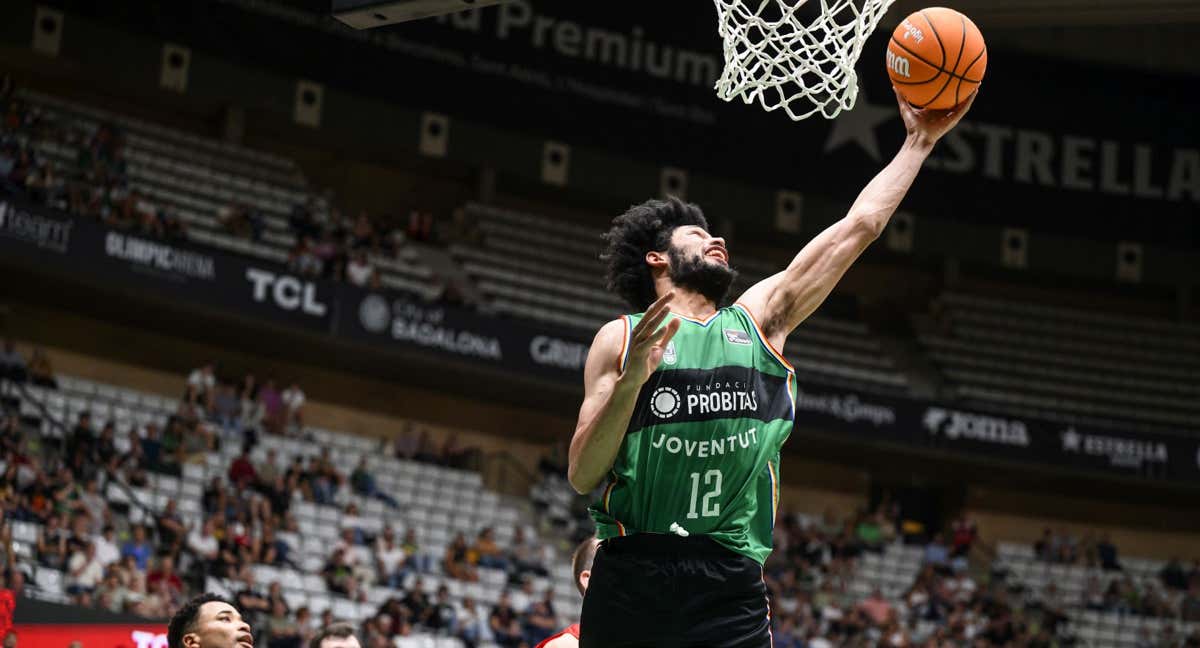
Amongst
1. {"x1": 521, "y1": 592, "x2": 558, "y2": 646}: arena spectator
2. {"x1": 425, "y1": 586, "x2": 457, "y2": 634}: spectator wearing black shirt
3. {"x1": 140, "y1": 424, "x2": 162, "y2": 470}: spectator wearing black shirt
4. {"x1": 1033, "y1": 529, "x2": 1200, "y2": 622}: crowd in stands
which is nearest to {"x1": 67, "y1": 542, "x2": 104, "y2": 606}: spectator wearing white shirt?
{"x1": 140, "y1": 424, "x2": 162, "y2": 470}: spectator wearing black shirt

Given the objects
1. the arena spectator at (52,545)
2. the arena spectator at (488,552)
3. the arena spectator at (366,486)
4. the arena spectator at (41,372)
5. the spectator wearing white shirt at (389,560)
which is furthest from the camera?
the arena spectator at (366,486)

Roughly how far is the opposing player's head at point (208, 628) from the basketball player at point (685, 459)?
191 centimetres

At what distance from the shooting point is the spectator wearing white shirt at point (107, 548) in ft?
44.3

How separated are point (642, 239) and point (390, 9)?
7.61ft

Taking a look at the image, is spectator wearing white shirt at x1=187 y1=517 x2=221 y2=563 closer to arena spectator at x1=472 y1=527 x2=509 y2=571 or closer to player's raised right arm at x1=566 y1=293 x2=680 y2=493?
arena spectator at x1=472 y1=527 x2=509 y2=571

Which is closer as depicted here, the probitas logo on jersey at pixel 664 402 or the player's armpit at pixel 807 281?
the probitas logo on jersey at pixel 664 402

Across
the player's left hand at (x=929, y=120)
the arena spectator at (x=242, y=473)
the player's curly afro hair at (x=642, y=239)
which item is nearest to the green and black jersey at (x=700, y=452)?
the player's curly afro hair at (x=642, y=239)

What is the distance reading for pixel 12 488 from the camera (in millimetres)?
13680

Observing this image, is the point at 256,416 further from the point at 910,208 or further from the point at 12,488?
the point at 910,208

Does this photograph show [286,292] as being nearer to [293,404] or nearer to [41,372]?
[293,404]

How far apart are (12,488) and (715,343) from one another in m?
11.7

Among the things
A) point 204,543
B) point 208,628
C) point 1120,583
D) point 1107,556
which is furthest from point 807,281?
point 1107,556

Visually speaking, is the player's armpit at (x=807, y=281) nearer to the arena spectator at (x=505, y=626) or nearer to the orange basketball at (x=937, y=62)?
the orange basketball at (x=937, y=62)

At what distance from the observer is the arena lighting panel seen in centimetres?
569
